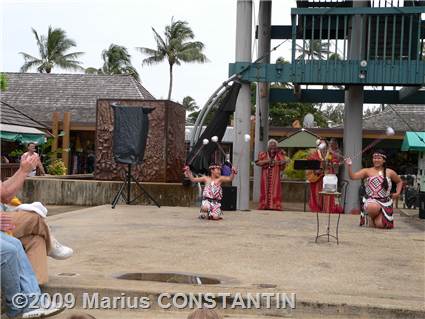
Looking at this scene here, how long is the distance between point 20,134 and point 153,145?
750 cm

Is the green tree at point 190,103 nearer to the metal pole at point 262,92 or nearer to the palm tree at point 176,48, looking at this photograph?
the palm tree at point 176,48

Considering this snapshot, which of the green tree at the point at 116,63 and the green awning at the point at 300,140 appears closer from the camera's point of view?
the green awning at the point at 300,140

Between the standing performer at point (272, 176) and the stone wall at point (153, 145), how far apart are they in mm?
2451

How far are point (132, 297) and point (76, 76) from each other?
32.8 meters

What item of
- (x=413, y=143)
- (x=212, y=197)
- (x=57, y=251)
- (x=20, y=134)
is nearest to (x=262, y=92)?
(x=413, y=143)

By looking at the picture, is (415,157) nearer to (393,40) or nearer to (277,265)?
(393,40)

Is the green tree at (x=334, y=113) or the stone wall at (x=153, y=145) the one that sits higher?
the green tree at (x=334, y=113)

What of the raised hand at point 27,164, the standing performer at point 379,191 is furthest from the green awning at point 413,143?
the raised hand at point 27,164

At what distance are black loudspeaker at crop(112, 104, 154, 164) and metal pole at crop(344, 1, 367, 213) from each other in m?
5.15

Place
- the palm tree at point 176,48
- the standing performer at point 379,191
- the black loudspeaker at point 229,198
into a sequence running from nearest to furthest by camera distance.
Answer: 1. the standing performer at point 379,191
2. the black loudspeaker at point 229,198
3. the palm tree at point 176,48

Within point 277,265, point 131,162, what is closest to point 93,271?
point 277,265

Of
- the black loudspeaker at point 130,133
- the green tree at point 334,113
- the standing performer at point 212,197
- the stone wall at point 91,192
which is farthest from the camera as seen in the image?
the green tree at point 334,113

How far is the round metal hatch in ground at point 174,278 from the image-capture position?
600 centimetres

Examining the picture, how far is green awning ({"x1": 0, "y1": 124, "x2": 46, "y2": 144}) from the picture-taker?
68.4 ft
